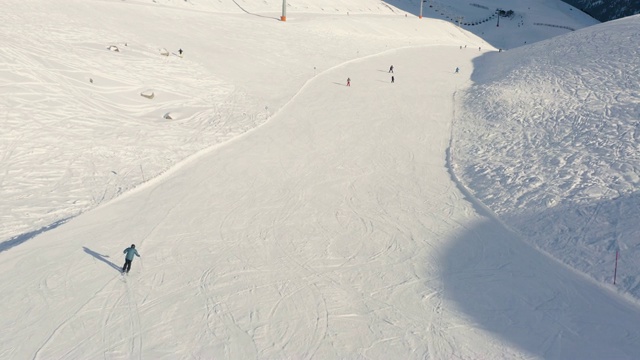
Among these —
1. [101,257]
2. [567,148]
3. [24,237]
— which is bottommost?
[24,237]

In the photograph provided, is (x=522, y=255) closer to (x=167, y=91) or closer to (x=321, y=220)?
(x=321, y=220)

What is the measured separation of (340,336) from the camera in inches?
425

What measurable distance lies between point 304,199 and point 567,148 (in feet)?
36.2

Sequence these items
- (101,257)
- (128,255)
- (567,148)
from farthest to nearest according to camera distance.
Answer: (567,148)
(101,257)
(128,255)

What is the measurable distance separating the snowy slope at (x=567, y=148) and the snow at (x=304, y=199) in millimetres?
109

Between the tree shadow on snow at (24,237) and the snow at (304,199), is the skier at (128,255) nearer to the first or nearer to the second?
the snow at (304,199)

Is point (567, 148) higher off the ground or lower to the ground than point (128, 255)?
higher

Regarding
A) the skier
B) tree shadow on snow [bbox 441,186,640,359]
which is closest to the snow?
tree shadow on snow [bbox 441,186,640,359]

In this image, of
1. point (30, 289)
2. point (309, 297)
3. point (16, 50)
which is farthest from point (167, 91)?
point (309, 297)

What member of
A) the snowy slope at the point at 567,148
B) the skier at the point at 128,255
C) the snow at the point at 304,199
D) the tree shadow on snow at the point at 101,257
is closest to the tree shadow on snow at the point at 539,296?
the snow at the point at 304,199

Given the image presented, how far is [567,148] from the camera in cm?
2108

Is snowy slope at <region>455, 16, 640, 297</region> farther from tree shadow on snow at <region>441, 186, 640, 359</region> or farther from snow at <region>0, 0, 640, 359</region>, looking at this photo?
tree shadow on snow at <region>441, 186, 640, 359</region>

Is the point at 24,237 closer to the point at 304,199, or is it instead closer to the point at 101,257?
the point at 101,257

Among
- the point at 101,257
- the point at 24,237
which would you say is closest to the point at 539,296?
the point at 101,257
